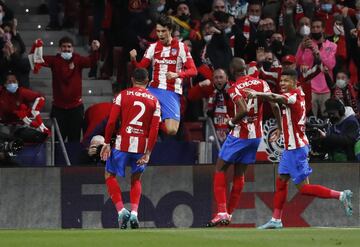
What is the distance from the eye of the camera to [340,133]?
21.1 meters

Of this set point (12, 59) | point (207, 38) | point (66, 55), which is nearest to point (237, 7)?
point (207, 38)

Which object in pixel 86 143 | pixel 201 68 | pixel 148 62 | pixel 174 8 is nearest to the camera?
pixel 148 62

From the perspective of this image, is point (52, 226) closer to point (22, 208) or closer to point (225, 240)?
point (22, 208)

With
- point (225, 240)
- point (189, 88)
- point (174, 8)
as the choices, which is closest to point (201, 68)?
point (189, 88)

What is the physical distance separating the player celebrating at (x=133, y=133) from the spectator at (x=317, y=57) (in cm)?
566

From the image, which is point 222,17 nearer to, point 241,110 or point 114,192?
point 241,110

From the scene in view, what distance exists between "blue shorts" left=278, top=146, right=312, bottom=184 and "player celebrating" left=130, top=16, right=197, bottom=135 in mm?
2171

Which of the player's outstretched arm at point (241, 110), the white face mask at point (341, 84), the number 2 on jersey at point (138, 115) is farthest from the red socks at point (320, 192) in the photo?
the white face mask at point (341, 84)

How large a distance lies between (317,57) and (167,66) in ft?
14.5

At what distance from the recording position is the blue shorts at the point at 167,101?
19891 millimetres

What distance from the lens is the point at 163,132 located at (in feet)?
72.0

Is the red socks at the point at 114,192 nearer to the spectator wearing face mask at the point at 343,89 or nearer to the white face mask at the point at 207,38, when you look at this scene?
the spectator wearing face mask at the point at 343,89

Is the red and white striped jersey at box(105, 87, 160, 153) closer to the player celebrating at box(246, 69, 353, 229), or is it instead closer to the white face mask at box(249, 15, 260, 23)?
the player celebrating at box(246, 69, 353, 229)

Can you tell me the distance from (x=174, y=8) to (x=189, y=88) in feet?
9.56
